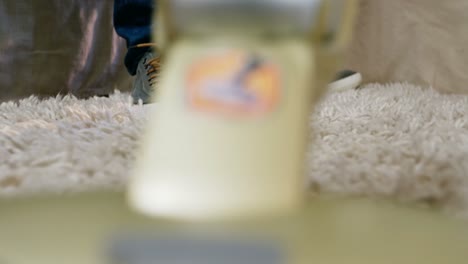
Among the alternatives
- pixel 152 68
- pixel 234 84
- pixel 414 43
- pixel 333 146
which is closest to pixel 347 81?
pixel 414 43

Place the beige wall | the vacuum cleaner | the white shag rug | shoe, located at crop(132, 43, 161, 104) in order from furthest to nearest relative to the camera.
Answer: the beige wall < shoe, located at crop(132, 43, 161, 104) < the white shag rug < the vacuum cleaner

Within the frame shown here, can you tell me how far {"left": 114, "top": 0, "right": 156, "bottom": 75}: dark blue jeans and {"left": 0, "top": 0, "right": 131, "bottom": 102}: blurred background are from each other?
0.10m

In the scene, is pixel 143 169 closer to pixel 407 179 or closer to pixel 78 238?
pixel 78 238

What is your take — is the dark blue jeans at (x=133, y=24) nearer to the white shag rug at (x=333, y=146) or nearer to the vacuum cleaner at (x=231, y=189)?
the white shag rug at (x=333, y=146)

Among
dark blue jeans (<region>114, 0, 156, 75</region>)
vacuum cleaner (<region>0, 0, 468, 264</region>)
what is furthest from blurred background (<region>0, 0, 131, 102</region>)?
vacuum cleaner (<region>0, 0, 468, 264</region>)

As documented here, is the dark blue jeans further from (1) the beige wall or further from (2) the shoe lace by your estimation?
(1) the beige wall

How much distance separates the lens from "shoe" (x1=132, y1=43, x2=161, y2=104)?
0.99 meters

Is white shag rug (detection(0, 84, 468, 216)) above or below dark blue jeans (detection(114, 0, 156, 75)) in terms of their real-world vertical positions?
below

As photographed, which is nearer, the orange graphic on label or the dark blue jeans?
the orange graphic on label

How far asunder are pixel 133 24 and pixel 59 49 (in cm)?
18

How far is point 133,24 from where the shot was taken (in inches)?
45.1

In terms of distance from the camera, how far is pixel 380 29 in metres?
1.23

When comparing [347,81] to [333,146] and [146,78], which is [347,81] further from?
[333,146]

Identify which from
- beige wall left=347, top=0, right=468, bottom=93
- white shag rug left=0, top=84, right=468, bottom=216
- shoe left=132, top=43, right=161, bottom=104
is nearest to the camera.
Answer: white shag rug left=0, top=84, right=468, bottom=216
